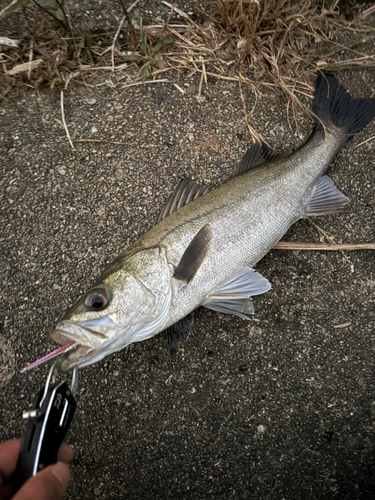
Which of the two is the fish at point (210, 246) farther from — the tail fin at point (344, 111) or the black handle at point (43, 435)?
the black handle at point (43, 435)

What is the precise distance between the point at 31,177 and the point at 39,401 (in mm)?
1863

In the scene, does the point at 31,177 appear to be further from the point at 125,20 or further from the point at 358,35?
the point at 358,35

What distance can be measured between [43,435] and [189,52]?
9.91 ft

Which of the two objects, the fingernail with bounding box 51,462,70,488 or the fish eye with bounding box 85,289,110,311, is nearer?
the fingernail with bounding box 51,462,70,488

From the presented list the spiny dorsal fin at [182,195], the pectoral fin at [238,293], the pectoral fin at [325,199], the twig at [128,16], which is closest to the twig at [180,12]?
the twig at [128,16]

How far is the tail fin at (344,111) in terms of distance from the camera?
2748 millimetres

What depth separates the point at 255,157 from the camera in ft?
8.59

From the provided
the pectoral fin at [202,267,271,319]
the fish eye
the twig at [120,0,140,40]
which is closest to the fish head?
the fish eye

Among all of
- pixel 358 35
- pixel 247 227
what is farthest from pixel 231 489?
pixel 358 35

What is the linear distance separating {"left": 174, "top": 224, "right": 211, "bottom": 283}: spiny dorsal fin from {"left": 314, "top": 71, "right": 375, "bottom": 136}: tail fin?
1440 mm

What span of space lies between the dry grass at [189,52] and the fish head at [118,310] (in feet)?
5.10

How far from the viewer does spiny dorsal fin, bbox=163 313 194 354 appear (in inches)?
95.0

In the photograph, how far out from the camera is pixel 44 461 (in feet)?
5.07

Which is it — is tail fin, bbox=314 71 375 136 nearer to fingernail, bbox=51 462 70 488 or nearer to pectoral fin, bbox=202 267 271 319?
pectoral fin, bbox=202 267 271 319
